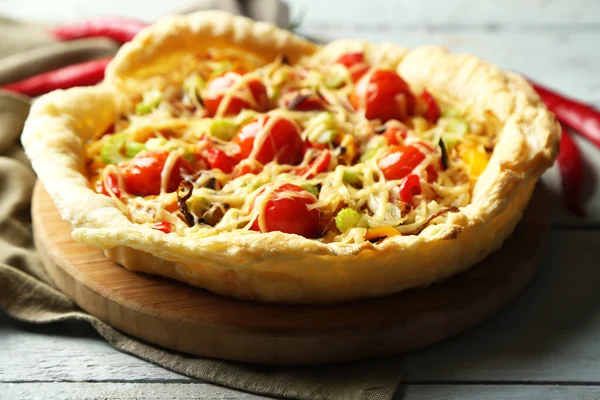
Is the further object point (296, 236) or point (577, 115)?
point (577, 115)

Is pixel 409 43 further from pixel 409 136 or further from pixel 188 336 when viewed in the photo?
pixel 188 336

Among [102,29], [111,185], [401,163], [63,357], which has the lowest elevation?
[63,357]

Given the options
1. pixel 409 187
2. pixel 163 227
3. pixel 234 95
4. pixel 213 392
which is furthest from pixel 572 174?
pixel 213 392

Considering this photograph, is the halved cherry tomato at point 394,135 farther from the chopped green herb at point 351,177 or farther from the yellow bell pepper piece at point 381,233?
the yellow bell pepper piece at point 381,233

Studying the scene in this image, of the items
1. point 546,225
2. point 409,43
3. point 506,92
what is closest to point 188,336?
point 546,225

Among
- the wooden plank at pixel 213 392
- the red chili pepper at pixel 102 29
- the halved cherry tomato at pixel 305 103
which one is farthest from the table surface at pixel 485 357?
the red chili pepper at pixel 102 29

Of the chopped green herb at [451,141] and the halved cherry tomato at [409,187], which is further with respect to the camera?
the chopped green herb at [451,141]

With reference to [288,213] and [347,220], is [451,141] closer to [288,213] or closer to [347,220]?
[347,220]
